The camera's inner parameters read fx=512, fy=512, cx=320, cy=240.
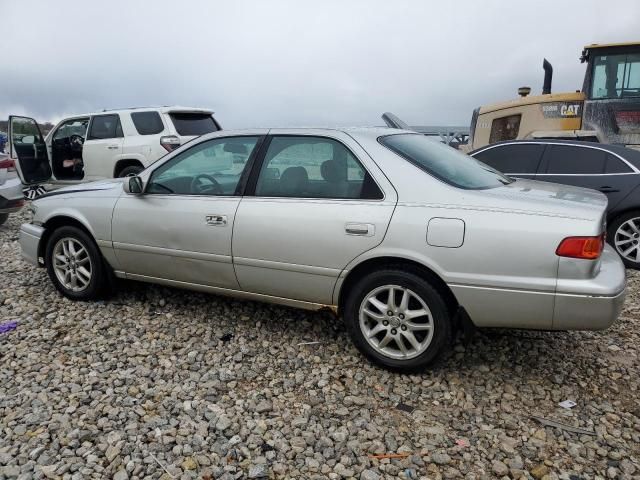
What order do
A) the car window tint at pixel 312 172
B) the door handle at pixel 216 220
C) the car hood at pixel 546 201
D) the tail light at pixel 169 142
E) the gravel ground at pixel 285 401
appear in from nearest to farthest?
the gravel ground at pixel 285 401 → the car hood at pixel 546 201 → the car window tint at pixel 312 172 → the door handle at pixel 216 220 → the tail light at pixel 169 142

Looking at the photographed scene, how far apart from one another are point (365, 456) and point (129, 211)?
2.67 metres

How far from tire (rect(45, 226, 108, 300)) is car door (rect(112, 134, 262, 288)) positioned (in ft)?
0.92

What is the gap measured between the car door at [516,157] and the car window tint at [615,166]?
77 centimetres

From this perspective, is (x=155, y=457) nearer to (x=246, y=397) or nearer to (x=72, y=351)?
(x=246, y=397)

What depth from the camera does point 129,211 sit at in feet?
13.4

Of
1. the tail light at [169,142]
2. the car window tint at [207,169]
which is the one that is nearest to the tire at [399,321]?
the car window tint at [207,169]

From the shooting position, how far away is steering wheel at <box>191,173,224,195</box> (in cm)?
382

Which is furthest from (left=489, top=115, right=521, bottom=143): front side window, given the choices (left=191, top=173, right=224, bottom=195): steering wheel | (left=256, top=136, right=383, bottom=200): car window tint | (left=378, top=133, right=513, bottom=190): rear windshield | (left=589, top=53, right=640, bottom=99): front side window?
(left=191, top=173, right=224, bottom=195): steering wheel

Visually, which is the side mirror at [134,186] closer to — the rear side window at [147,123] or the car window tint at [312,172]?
the car window tint at [312,172]

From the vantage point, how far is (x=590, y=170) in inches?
244

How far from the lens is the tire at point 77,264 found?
4.33m

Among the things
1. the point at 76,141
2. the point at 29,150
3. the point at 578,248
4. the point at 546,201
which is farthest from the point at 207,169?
the point at 76,141

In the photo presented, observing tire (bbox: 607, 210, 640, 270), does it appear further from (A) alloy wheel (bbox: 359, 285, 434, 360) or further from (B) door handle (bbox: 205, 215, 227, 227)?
(B) door handle (bbox: 205, 215, 227, 227)

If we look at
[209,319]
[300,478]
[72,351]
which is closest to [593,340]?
[300,478]
